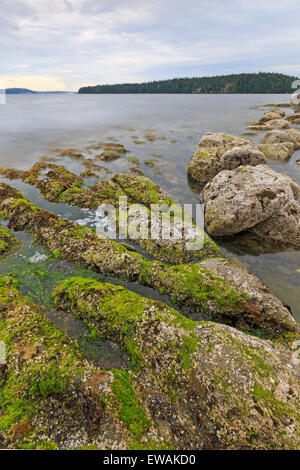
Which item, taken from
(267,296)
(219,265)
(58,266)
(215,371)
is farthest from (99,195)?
(215,371)

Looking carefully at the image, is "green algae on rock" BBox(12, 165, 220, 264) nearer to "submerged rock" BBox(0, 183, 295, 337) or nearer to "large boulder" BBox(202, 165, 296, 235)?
"submerged rock" BBox(0, 183, 295, 337)

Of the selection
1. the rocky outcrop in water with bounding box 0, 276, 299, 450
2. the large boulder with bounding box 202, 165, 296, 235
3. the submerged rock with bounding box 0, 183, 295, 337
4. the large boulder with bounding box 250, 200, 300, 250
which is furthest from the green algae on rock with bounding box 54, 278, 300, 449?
the large boulder with bounding box 202, 165, 296, 235

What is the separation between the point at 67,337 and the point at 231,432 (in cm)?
463

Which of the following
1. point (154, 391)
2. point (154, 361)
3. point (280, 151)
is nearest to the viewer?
point (154, 391)

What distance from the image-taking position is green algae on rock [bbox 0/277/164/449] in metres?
4.42

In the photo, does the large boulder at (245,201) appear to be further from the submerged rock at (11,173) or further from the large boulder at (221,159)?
the submerged rock at (11,173)

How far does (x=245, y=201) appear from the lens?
Answer: 469 inches

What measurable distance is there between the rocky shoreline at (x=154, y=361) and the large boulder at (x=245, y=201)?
7.33ft

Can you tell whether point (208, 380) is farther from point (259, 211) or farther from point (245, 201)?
point (245, 201)

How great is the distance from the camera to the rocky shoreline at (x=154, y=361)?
4.48 meters

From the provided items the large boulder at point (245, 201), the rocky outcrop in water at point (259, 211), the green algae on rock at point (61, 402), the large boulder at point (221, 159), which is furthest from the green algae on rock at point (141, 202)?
the green algae on rock at point (61, 402)

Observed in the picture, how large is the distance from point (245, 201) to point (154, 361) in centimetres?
933

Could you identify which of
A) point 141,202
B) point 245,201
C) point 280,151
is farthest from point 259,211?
point 280,151

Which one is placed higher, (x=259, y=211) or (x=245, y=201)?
(x=245, y=201)
